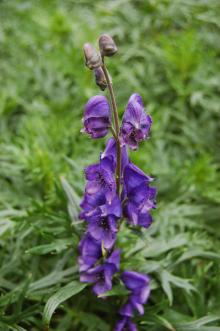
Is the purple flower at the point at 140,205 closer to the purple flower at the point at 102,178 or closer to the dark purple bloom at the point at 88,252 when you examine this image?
the purple flower at the point at 102,178

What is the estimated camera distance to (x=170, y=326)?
2.35m

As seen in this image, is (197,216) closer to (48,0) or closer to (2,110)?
(2,110)

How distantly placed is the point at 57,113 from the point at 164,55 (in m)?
1.02

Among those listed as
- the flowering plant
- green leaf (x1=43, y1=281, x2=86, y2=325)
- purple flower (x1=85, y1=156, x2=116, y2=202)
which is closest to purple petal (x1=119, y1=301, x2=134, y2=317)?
the flowering plant

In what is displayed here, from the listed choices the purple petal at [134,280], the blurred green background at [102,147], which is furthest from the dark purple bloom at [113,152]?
the purple petal at [134,280]

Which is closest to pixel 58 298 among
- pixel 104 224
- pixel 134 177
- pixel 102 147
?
pixel 104 224

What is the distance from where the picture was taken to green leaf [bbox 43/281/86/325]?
2.15 metres

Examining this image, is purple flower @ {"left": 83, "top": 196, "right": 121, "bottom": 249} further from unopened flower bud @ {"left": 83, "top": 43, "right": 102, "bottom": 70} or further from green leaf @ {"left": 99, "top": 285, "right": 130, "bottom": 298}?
unopened flower bud @ {"left": 83, "top": 43, "right": 102, "bottom": 70}

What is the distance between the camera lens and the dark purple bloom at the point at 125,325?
2450mm

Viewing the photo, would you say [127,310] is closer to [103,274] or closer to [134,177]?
[103,274]

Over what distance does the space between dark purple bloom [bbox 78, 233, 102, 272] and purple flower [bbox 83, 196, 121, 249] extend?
0.06m

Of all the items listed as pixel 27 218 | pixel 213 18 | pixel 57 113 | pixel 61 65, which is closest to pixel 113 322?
pixel 27 218

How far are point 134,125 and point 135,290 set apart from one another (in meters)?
0.89

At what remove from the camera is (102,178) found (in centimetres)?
217
